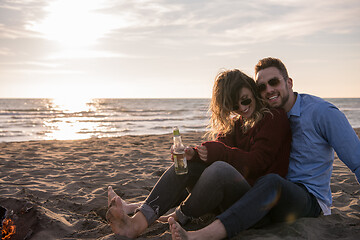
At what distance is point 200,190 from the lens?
2.85 meters

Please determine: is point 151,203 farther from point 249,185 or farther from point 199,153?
point 249,185

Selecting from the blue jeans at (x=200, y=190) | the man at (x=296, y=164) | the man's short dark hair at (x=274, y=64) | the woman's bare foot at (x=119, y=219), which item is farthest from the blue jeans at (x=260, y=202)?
the man's short dark hair at (x=274, y=64)

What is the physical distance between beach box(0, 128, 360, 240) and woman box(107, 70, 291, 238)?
0.32 m

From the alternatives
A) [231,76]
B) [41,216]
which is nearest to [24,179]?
[41,216]

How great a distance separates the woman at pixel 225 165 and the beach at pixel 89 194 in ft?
1.07

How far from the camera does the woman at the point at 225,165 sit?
2.81m

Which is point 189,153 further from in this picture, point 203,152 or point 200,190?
point 200,190

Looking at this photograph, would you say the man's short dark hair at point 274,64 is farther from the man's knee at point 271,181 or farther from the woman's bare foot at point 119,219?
the woman's bare foot at point 119,219

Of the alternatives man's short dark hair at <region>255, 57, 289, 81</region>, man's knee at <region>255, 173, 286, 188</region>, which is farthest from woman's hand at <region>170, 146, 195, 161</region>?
man's short dark hair at <region>255, 57, 289, 81</region>

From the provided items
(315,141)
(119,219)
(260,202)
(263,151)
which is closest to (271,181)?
(260,202)

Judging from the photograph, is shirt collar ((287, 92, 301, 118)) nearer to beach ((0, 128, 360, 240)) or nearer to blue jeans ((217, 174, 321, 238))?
blue jeans ((217, 174, 321, 238))

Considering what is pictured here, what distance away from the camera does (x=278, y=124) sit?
115 inches

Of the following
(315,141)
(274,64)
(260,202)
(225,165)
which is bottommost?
(260,202)

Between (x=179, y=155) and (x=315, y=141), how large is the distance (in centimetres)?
128
